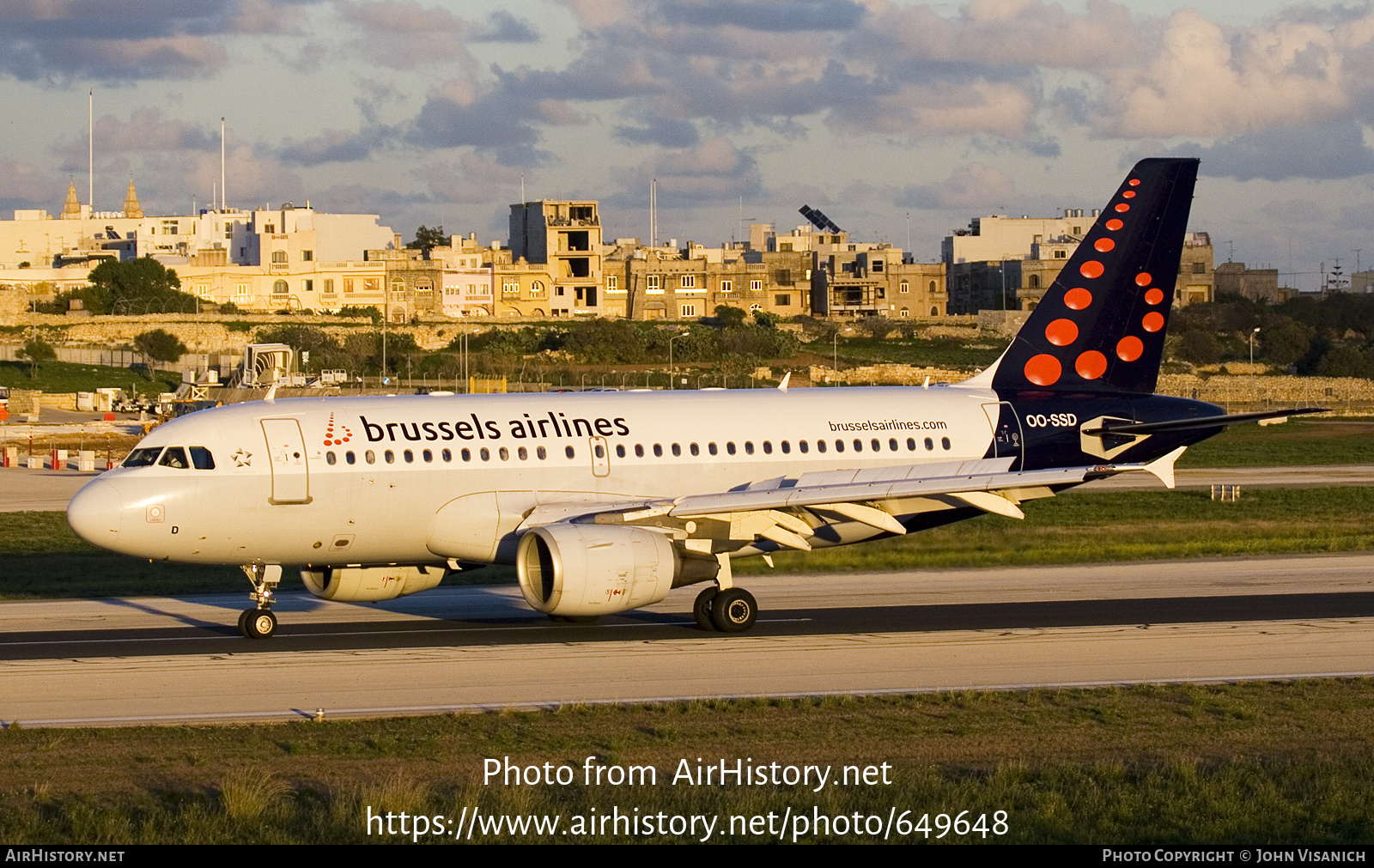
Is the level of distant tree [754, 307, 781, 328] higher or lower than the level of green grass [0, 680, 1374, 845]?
higher

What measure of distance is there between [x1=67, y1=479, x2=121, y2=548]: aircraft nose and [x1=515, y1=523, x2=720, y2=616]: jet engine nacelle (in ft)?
21.1

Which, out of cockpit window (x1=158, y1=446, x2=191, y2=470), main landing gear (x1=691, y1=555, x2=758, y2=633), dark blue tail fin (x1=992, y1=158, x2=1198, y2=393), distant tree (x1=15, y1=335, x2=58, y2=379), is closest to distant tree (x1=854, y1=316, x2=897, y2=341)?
distant tree (x1=15, y1=335, x2=58, y2=379)

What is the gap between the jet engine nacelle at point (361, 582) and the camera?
28516 mm

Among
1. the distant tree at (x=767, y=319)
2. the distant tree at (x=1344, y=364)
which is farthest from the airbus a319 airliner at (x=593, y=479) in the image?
the distant tree at (x=767, y=319)

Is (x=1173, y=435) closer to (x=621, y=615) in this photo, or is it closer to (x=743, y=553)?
(x=743, y=553)

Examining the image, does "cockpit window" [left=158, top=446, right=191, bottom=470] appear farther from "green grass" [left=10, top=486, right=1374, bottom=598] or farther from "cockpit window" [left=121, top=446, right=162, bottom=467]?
"green grass" [left=10, top=486, right=1374, bottom=598]

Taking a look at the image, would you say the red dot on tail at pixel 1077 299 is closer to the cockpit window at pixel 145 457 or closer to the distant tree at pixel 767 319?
the cockpit window at pixel 145 457

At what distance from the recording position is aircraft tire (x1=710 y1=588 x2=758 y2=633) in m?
27.8

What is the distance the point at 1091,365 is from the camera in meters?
33.5

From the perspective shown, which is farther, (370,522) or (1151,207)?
(1151,207)

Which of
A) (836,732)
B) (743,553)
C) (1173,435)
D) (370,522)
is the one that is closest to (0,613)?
(370,522)

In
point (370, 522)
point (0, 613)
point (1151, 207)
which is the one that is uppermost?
point (1151, 207)

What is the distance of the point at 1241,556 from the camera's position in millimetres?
38688
